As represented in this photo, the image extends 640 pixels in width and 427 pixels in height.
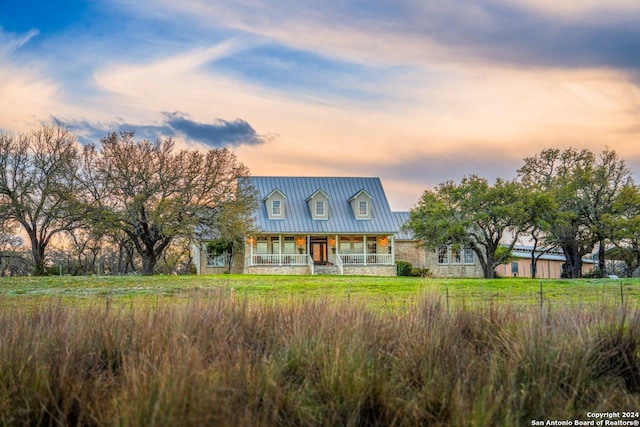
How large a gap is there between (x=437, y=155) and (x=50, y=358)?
22577mm

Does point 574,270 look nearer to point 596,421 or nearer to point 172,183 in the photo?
point 172,183

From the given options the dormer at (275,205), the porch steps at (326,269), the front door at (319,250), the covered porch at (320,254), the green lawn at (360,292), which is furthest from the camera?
the front door at (319,250)

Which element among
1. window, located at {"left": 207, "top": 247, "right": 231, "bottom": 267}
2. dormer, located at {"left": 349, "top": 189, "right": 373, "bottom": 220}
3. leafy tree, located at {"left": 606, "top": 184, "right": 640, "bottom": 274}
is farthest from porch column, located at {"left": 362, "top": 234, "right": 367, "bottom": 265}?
leafy tree, located at {"left": 606, "top": 184, "right": 640, "bottom": 274}

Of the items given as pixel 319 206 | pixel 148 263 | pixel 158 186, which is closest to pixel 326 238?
pixel 319 206

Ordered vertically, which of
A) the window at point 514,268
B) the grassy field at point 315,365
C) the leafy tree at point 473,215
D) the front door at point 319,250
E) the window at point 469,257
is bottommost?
the window at point 514,268

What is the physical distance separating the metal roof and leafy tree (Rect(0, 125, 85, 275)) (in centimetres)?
1075

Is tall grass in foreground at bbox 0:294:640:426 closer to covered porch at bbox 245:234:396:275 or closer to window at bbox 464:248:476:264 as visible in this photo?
covered porch at bbox 245:234:396:275

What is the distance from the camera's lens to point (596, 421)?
5016 millimetres

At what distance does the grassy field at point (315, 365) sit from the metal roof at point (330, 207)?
1197 inches

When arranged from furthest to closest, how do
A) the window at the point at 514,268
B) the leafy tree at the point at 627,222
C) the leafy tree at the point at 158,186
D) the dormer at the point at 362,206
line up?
the window at the point at 514,268
the dormer at the point at 362,206
the leafy tree at the point at 627,222
the leafy tree at the point at 158,186

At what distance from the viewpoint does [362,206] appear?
40156 mm

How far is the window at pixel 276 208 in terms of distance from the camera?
129 ft

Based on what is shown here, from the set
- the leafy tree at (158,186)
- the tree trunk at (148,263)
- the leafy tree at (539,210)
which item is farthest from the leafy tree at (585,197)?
the tree trunk at (148,263)

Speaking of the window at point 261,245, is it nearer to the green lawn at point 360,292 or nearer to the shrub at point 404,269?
the shrub at point 404,269
